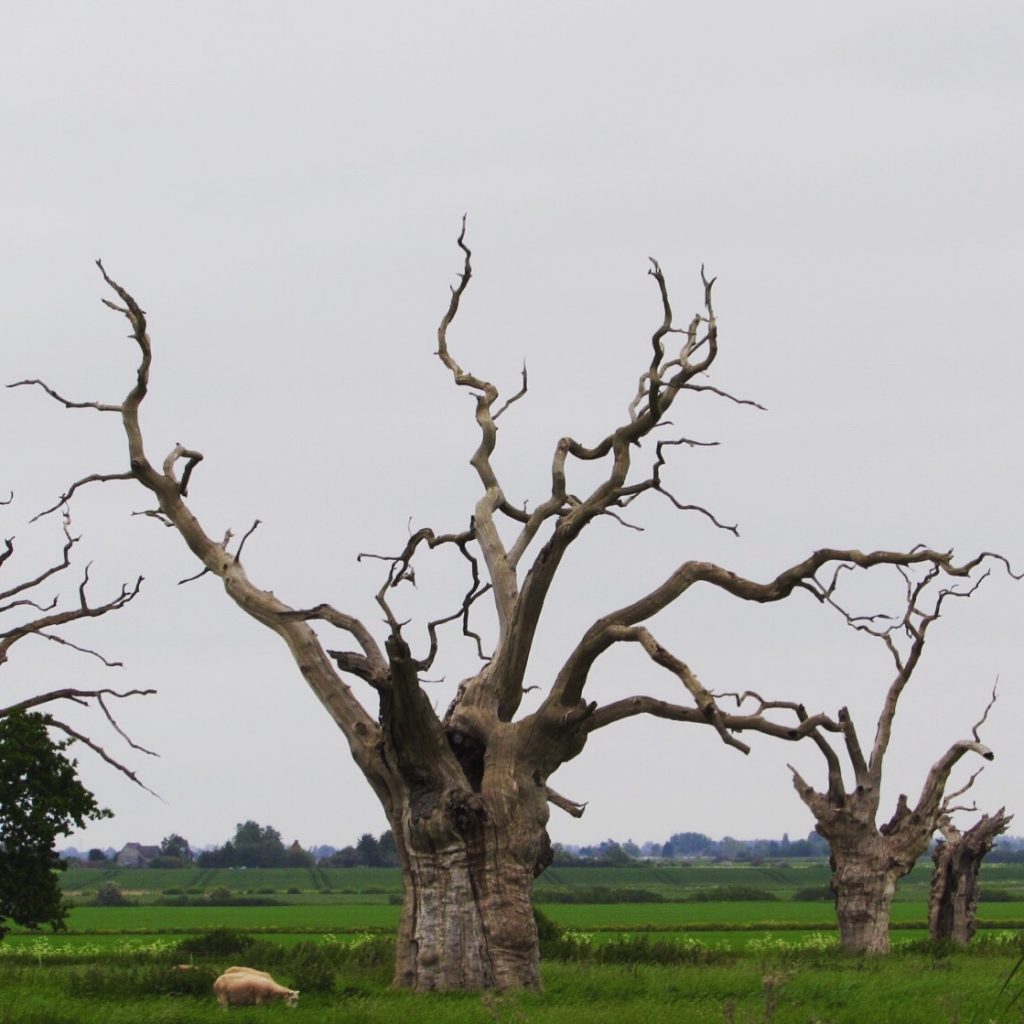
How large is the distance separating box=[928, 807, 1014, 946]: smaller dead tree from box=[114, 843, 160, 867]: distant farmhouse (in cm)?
13485

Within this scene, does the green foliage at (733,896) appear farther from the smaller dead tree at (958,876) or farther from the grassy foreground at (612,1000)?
the grassy foreground at (612,1000)

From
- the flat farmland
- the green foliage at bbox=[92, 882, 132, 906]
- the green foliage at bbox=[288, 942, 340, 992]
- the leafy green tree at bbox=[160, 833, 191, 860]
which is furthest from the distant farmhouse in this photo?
the green foliage at bbox=[288, 942, 340, 992]

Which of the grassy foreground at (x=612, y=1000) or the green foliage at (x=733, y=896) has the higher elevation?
the grassy foreground at (x=612, y=1000)

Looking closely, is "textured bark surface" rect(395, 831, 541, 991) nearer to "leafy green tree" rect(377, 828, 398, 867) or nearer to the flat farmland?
the flat farmland

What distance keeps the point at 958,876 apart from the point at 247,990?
2013cm

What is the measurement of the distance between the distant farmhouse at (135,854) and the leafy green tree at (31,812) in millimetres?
132564

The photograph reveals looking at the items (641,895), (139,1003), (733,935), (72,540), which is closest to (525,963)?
(139,1003)

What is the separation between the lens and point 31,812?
103 feet

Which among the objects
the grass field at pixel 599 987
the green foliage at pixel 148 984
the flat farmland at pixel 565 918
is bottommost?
the flat farmland at pixel 565 918

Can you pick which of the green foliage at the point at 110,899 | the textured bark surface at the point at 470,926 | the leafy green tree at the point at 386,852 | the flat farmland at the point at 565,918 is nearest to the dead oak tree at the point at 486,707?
the textured bark surface at the point at 470,926

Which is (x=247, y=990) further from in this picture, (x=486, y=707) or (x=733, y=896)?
(x=733, y=896)

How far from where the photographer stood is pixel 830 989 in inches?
800

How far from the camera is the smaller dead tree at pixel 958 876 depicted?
1328 inches

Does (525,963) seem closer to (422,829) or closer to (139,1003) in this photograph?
(422,829)
